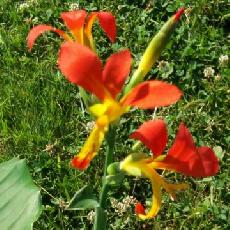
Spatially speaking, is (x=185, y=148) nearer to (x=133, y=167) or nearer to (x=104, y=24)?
(x=133, y=167)

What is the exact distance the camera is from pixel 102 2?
7.89 feet

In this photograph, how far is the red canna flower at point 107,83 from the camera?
29.4 inches

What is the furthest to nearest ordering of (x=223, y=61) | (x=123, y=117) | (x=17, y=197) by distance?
(x=223, y=61), (x=123, y=117), (x=17, y=197)

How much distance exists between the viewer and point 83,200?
928 mm

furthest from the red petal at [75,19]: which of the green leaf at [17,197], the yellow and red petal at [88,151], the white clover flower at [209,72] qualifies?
the white clover flower at [209,72]

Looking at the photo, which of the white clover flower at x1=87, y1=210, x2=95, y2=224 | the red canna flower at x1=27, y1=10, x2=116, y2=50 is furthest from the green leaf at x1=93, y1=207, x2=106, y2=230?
the white clover flower at x1=87, y1=210, x2=95, y2=224

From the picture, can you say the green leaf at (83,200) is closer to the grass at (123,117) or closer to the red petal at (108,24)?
the red petal at (108,24)

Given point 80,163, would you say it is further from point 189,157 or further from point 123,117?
point 123,117

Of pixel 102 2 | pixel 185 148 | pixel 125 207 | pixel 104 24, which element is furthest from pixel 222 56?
pixel 185 148

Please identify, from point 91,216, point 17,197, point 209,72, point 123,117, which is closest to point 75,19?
point 17,197

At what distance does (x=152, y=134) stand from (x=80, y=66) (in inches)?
5.3

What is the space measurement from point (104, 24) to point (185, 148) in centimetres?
28

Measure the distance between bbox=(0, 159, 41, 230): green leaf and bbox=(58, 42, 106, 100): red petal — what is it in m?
0.59

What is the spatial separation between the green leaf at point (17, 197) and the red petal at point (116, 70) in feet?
1.93
